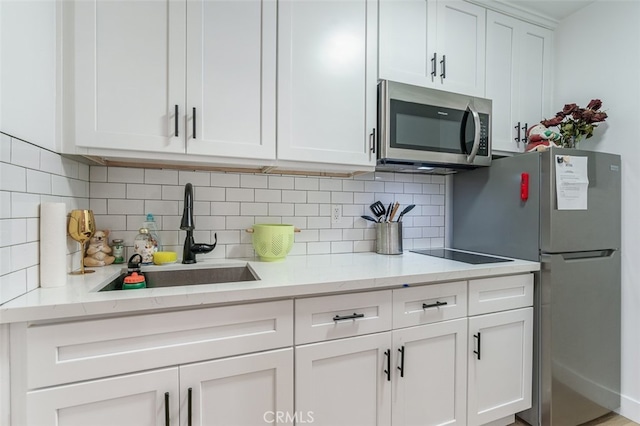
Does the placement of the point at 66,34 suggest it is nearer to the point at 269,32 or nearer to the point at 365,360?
the point at 269,32

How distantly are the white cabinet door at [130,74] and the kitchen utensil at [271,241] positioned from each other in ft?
1.86

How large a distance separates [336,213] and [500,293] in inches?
39.0

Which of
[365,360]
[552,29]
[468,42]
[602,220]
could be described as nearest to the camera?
[365,360]

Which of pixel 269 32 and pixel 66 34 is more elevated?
pixel 269 32

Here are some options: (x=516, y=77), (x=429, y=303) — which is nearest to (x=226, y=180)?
(x=429, y=303)

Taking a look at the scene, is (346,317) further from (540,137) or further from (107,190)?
(540,137)

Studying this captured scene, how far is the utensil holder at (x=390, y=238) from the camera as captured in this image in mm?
1940

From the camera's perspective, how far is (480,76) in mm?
1937

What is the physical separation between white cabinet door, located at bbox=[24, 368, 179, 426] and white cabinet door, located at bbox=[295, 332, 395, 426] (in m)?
0.45

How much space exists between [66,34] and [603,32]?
116 inches

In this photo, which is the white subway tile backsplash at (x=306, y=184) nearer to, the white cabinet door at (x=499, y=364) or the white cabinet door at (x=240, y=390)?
the white cabinet door at (x=240, y=390)

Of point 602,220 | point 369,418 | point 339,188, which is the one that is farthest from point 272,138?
point 602,220

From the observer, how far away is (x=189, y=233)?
155 cm

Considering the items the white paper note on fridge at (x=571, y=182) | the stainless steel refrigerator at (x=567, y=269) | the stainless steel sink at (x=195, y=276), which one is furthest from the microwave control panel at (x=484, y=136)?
the stainless steel sink at (x=195, y=276)
